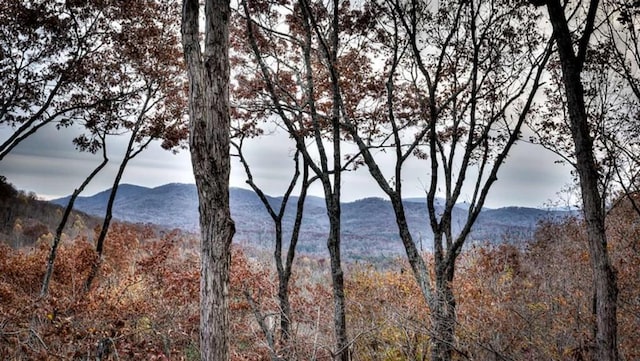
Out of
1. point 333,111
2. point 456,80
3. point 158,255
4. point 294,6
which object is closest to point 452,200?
point 456,80

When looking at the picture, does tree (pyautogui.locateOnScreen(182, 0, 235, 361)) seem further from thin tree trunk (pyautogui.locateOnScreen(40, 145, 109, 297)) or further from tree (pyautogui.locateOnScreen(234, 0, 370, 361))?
thin tree trunk (pyautogui.locateOnScreen(40, 145, 109, 297))

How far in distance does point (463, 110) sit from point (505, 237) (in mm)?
14784

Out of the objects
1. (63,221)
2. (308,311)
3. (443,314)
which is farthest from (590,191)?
(63,221)

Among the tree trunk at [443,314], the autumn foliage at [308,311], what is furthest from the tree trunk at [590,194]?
the tree trunk at [443,314]

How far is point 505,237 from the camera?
20.0m

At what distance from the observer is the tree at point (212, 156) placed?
3.69 m

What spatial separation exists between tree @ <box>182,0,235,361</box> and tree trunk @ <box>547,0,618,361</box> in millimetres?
3812

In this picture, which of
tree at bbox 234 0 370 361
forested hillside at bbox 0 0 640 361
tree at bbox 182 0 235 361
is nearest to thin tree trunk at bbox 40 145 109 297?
forested hillside at bbox 0 0 640 361

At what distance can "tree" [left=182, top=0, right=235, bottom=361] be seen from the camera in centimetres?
369

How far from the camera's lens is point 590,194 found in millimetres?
4602

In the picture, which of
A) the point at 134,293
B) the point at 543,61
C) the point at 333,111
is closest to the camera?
the point at 543,61

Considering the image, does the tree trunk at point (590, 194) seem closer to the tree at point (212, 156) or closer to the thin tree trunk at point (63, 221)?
the tree at point (212, 156)

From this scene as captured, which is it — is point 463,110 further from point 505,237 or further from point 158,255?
point 505,237

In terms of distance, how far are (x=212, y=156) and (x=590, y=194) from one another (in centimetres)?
410
